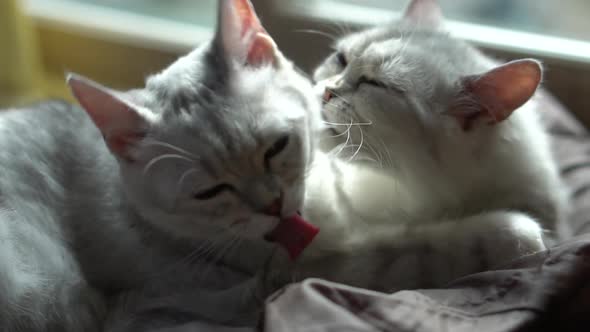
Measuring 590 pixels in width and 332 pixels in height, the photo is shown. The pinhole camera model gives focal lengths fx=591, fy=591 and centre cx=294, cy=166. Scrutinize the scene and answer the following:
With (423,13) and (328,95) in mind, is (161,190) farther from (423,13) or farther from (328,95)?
(423,13)

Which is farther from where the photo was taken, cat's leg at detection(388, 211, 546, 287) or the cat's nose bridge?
cat's leg at detection(388, 211, 546, 287)

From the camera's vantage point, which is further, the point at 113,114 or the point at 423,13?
the point at 423,13

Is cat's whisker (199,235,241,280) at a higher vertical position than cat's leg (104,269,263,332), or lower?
higher

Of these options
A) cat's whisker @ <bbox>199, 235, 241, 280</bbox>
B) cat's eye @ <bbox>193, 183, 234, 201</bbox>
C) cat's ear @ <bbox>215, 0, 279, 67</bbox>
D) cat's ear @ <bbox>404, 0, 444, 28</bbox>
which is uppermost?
cat's ear @ <bbox>215, 0, 279, 67</bbox>

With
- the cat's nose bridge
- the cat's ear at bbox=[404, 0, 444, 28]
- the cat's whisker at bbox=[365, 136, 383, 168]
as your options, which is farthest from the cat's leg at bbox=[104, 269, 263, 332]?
the cat's ear at bbox=[404, 0, 444, 28]

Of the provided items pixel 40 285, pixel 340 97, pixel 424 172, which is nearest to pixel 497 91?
pixel 424 172

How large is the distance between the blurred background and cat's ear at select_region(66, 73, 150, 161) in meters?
0.86

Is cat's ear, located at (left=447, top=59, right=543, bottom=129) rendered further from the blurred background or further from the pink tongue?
the blurred background

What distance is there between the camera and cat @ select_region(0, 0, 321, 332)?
0.99m

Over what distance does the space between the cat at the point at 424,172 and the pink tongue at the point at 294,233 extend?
2.4 inches

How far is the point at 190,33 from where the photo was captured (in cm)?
212

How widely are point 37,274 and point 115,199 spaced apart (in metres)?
0.20

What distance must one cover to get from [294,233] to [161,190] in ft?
0.82

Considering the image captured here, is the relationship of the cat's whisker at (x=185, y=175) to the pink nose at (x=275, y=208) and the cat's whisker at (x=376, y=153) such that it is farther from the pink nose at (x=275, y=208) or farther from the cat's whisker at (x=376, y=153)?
the cat's whisker at (x=376, y=153)
